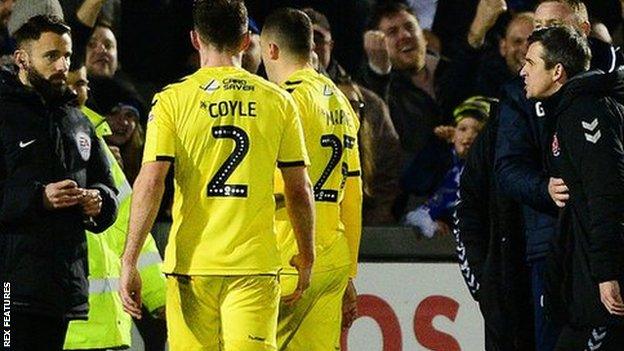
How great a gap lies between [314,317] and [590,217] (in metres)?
1.68

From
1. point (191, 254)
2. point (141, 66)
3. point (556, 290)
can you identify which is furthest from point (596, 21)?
point (191, 254)

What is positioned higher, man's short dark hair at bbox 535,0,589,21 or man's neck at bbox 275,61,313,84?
man's short dark hair at bbox 535,0,589,21

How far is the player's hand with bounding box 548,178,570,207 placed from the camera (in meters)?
6.97

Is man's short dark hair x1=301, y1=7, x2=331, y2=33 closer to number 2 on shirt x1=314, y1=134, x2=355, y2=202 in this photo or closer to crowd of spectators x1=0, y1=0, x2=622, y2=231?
crowd of spectators x1=0, y1=0, x2=622, y2=231

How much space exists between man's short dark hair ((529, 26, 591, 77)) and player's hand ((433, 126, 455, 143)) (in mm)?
2365

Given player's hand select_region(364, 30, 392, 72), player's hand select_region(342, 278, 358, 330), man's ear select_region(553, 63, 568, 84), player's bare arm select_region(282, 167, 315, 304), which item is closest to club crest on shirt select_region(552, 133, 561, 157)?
man's ear select_region(553, 63, 568, 84)

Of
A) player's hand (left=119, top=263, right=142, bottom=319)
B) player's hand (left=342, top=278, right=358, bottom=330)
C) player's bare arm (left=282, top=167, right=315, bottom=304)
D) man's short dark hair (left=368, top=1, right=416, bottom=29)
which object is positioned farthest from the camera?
man's short dark hair (left=368, top=1, right=416, bottom=29)

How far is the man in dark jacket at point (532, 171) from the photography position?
7312mm

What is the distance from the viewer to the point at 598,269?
6.65m

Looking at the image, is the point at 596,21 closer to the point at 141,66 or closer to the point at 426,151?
the point at 426,151

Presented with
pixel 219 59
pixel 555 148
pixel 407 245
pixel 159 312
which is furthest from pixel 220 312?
pixel 407 245

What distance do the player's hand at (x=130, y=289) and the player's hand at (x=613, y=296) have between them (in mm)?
1856

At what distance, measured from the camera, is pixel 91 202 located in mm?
7445

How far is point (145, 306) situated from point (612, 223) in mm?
3602
